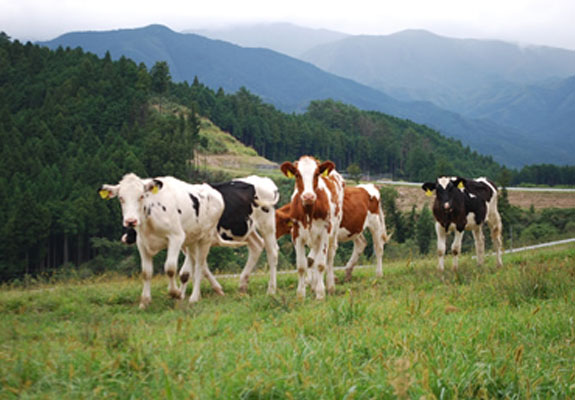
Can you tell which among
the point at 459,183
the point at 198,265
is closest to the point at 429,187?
the point at 459,183

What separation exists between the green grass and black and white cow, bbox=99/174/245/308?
2083mm

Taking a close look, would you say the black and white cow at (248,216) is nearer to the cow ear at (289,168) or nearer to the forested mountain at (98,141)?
the cow ear at (289,168)

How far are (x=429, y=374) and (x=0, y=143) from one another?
13307 cm

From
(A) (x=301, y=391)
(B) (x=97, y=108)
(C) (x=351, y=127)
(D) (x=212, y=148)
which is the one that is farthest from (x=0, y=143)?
(A) (x=301, y=391)

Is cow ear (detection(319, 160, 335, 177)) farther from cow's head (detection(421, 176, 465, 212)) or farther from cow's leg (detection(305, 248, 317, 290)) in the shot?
cow's head (detection(421, 176, 465, 212))

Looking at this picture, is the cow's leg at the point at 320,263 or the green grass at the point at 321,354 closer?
the green grass at the point at 321,354

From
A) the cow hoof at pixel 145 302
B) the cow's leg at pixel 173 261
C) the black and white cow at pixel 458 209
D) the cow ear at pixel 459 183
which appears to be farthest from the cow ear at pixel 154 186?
the cow ear at pixel 459 183

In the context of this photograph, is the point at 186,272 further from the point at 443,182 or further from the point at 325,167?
the point at 443,182

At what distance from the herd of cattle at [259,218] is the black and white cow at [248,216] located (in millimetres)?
24

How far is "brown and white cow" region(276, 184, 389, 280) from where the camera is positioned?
13.6 meters

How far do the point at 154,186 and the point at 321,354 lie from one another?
21.9 ft

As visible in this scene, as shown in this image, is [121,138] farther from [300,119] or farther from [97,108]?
[300,119]

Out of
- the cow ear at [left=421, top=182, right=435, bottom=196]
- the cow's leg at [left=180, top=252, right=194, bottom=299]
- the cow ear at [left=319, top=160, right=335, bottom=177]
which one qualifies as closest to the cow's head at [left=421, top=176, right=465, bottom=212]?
the cow ear at [left=421, top=182, right=435, bottom=196]

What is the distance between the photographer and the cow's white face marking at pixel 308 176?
994 cm
